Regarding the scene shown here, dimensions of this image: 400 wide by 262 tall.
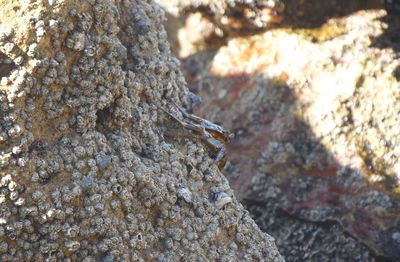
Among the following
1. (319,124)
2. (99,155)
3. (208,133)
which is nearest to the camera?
(99,155)

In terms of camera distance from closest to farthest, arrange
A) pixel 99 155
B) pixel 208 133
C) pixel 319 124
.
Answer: pixel 99 155 → pixel 208 133 → pixel 319 124

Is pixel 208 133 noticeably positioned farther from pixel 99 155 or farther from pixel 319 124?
pixel 319 124

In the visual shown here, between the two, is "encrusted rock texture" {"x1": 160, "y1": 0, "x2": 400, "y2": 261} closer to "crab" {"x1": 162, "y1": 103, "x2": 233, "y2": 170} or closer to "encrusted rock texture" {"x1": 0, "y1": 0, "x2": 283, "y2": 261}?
"crab" {"x1": 162, "y1": 103, "x2": 233, "y2": 170}

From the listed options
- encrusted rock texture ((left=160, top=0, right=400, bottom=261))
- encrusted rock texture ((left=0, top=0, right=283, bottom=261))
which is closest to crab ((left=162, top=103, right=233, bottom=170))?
encrusted rock texture ((left=0, top=0, right=283, bottom=261))

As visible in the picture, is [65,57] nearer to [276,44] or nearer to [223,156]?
[223,156]

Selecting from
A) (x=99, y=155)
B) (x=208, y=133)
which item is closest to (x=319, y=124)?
(x=208, y=133)

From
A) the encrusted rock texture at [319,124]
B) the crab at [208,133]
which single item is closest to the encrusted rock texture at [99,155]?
the crab at [208,133]
